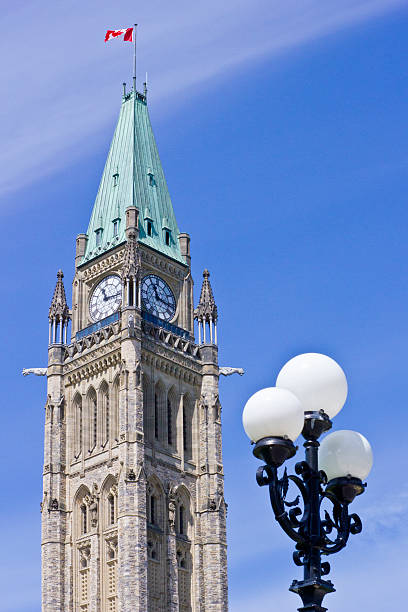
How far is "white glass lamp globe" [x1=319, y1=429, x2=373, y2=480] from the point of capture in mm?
15641

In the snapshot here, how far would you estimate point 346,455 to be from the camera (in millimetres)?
15680

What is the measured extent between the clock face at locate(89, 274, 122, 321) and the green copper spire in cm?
242

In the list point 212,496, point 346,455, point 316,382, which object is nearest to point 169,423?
point 212,496

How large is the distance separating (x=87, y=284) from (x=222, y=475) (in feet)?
53.8

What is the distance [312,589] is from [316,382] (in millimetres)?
2669

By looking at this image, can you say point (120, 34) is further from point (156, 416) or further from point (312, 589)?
point (312, 589)

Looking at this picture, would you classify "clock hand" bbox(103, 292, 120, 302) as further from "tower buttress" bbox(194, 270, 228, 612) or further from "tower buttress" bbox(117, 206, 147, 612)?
"tower buttress" bbox(194, 270, 228, 612)

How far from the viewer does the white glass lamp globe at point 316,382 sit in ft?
49.9

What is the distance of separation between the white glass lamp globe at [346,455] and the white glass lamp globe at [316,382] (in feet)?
1.54

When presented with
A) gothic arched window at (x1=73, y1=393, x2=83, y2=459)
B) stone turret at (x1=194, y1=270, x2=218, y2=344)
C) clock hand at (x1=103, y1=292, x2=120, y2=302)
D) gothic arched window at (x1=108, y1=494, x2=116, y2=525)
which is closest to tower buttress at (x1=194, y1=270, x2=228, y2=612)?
stone turret at (x1=194, y1=270, x2=218, y2=344)

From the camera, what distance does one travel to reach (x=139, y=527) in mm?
65625

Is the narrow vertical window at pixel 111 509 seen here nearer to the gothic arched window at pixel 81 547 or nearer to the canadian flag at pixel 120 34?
the gothic arched window at pixel 81 547

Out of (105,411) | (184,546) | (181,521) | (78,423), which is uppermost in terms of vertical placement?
(105,411)

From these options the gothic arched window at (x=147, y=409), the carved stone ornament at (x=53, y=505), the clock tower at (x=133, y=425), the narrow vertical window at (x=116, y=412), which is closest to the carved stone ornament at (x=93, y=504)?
the clock tower at (x=133, y=425)
